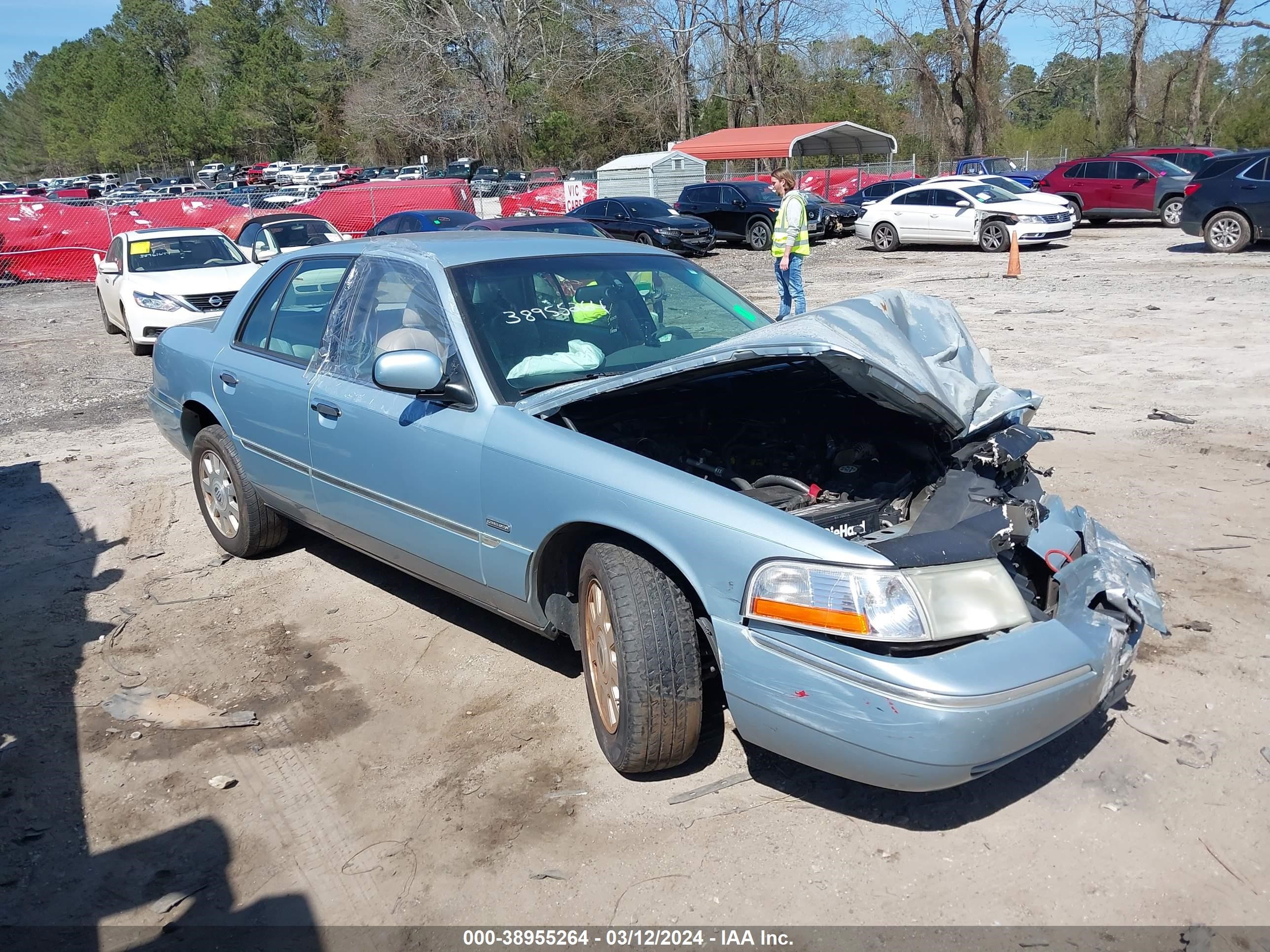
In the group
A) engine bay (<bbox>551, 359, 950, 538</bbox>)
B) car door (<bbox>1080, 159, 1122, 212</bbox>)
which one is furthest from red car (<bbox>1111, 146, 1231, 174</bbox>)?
engine bay (<bbox>551, 359, 950, 538</bbox>)

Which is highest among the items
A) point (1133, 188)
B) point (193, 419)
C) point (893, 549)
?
point (893, 549)

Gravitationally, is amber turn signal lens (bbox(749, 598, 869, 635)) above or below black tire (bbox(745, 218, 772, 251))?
above

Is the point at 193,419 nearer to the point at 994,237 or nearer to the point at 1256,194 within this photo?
the point at 1256,194

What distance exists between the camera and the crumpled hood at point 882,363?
3391mm

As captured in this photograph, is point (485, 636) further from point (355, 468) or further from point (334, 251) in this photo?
point (334, 251)

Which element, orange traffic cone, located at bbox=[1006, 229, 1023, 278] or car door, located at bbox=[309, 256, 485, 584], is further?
orange traffic cone, located at bbox=[1006, 229, 1023, 278]

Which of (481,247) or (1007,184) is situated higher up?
(481,247)

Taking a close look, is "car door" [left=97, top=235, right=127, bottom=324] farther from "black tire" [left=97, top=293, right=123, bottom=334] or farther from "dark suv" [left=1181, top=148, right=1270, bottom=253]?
"dark suv" [left=1181, top=148, right=1270, bottom=253]

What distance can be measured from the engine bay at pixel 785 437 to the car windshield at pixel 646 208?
18820 mm

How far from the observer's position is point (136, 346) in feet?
42.4

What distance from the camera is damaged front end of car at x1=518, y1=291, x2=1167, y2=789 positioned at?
273 centimetres

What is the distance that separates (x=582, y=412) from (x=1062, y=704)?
200 centimetres

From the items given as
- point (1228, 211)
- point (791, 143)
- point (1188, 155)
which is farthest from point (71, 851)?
point (791, 143)

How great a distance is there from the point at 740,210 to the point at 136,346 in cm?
1500
